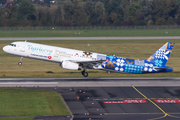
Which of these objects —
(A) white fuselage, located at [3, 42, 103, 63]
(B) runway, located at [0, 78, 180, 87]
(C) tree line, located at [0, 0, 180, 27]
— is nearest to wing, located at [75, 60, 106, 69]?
(A) white fuselage, located at [3, 42, 103, 63]

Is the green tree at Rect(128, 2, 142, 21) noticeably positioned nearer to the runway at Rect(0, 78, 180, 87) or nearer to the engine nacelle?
the runway at Rect(0, 78, 180, 87)

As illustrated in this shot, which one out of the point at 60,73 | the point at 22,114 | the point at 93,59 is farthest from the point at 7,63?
the point at 22,114

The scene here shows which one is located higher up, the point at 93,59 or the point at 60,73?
the point at 93,59

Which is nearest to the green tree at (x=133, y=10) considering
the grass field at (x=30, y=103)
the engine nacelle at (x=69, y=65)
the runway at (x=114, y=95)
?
the runway at (x=114, y=95)

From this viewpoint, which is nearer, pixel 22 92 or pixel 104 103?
pixel 104 103

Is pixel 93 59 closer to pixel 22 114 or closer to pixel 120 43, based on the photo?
pixel 22 114

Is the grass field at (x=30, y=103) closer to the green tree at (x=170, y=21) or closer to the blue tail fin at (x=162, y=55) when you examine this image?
the blue tail fin at (x=162, y=55)

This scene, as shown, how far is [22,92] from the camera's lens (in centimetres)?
3688

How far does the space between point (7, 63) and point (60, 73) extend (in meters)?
15.9

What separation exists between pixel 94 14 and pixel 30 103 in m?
158

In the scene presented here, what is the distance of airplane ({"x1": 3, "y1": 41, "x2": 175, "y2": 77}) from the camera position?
4569cm

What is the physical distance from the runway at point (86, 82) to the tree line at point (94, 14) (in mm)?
128252

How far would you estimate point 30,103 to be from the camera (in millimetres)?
32156

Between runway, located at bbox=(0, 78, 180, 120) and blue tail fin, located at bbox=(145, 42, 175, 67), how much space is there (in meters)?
2.77
